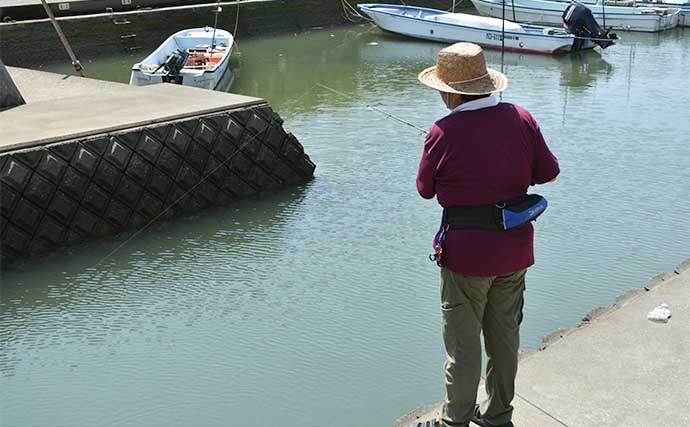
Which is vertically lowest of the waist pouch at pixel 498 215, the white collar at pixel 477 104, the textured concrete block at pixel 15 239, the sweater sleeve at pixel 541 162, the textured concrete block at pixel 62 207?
the textured concrete block at pixel 15 239

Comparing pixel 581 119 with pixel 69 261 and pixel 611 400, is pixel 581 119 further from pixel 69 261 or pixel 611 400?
pixel 611 400

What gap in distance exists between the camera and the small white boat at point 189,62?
12062 mm

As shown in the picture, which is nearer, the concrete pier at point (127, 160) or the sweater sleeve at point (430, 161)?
the sweater sleeve at point (430, 161)

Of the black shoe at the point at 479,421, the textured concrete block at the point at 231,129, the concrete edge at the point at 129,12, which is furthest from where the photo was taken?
the concrete edge at the point at 129,12

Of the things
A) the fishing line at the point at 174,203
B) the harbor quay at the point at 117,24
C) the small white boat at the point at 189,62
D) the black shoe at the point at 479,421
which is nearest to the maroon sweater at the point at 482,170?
the black shoe at the point at 479,421

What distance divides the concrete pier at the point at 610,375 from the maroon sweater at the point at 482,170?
0.80m

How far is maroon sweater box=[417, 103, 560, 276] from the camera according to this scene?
9.91 ft

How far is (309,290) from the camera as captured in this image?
607 centimetres

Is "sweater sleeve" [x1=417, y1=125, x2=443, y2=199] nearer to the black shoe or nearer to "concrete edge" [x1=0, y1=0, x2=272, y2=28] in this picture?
the black shoe

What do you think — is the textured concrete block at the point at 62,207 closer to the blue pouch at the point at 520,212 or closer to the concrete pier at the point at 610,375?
the concrete pier at the point at 610,375

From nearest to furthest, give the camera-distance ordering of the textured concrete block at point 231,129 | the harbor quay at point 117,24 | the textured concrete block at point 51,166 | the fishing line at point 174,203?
1. the textured concrete block at point 51,166
2. the fishing line at point 174,203
3. the textured concrete block at point 231,129
4. the harbor quay at point 117,24

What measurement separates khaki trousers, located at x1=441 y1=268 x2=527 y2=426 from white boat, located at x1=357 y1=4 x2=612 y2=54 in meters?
14.9

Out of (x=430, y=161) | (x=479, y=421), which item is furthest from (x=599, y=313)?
(x=430, y=161)

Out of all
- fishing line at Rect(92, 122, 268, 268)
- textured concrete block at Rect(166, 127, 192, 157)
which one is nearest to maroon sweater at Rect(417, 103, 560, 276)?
fishing line at Rect(92, 122, 268, 268)
